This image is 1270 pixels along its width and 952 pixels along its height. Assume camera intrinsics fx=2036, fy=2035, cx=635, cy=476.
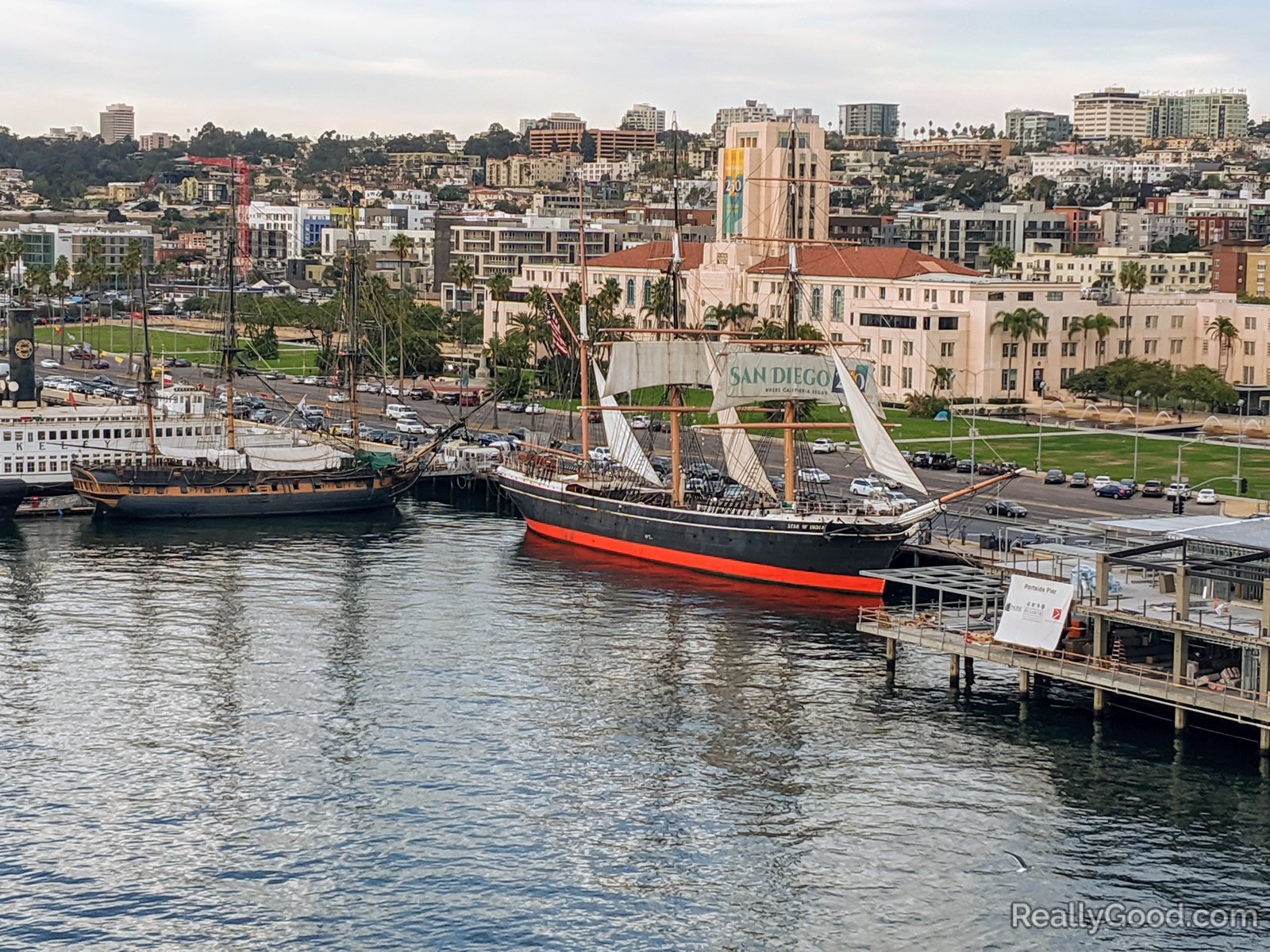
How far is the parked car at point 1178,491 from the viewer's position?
10731 centimetres

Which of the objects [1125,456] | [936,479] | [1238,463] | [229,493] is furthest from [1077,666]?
[1125,456]

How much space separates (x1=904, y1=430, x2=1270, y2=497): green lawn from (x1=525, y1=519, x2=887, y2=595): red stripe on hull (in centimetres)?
3039

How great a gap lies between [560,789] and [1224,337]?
12457 centimetres

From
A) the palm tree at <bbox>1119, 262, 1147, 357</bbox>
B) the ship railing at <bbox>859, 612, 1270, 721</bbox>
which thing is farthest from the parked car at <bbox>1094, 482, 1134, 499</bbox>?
the palm tree at <bbox>1119, 262, 1147, 357</bbox>

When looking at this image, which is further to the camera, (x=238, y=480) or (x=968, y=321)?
(x=968, y=321)

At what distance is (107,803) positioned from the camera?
195 feet

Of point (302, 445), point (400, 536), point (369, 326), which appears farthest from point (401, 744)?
point (369, 326)

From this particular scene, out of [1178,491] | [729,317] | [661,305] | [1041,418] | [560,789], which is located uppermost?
[661,305]

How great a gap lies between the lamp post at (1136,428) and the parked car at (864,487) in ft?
54.8

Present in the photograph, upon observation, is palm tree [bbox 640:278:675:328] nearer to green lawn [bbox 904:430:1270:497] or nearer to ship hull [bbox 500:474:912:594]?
green lawn [bbox 904:430:1270:497]

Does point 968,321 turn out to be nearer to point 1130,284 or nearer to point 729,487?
point 1130,284

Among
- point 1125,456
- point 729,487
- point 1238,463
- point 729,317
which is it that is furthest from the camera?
point 729,317

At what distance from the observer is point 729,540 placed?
100m

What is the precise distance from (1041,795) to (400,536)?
5591cm
